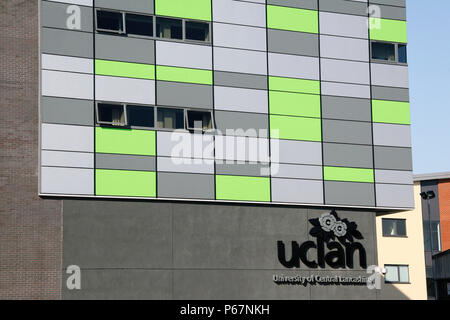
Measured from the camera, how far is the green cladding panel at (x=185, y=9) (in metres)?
39.9

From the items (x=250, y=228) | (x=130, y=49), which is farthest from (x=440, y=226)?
(x=130, y=49)

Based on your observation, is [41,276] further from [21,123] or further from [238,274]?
[238,274]

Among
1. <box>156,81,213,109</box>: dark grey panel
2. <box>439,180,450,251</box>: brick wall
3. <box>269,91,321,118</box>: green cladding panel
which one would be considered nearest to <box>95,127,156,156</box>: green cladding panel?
<box>156,81,213,109</box>: dark grey panel

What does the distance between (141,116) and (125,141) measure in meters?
1.56

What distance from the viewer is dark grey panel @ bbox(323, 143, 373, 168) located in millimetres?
42062

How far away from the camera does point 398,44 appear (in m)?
45.0

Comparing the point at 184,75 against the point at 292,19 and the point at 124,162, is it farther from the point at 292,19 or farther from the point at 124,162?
the point at 292,19

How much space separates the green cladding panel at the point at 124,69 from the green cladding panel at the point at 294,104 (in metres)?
6.64

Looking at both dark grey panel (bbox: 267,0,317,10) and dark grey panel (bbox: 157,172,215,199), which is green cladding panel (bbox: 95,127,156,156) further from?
dark grey panel (bbox: 267,0,317,10)

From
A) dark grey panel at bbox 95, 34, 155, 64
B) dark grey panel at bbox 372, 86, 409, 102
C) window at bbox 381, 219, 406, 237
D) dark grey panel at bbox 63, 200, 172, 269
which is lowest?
window at bbox 381, 219, 406, 237

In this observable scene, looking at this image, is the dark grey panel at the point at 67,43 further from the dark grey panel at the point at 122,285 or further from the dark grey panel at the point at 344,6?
the dark grey panel at the point at 344,6

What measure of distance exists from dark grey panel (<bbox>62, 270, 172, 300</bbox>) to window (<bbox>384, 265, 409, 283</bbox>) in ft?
126

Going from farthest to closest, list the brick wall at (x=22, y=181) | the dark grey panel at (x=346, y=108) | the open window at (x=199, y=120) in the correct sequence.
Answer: the dark grey panel at (x=346, y=108), the open window at (x=199, y=120), the brick wall at (x=22, y=181)

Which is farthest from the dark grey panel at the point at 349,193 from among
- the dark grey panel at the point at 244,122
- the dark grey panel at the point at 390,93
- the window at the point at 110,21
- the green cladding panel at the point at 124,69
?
the window at the point at 110,21
